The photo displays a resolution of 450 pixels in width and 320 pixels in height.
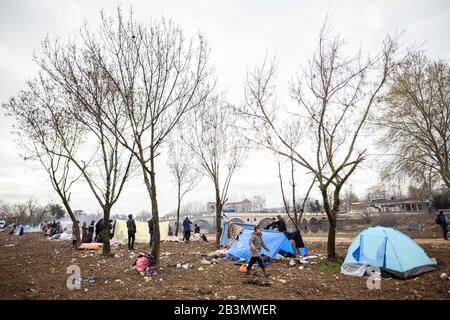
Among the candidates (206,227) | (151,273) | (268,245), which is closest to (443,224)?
(268,245)

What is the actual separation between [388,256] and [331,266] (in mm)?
2042

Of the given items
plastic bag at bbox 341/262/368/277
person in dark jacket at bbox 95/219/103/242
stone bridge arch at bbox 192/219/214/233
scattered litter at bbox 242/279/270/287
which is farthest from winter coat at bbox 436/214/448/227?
stone bridge arch at bbox 192/219/214/233

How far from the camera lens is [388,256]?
8.05 m

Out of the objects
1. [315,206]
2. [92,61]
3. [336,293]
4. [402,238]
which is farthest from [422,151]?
[315,206]

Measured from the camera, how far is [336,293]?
21.0 feet

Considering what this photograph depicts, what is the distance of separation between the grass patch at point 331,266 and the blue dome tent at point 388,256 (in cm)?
51

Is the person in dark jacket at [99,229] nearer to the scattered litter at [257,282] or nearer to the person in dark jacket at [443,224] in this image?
the scattered litter at [257,282]

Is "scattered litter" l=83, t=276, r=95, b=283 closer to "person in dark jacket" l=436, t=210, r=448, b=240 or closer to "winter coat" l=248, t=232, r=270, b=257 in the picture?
"winter coat" l=248, t=232, r=270, b=257

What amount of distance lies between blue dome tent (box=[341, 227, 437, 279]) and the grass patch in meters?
0.51

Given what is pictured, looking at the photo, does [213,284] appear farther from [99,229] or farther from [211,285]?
[99,229]

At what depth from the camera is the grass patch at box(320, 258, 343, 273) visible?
9.03 m

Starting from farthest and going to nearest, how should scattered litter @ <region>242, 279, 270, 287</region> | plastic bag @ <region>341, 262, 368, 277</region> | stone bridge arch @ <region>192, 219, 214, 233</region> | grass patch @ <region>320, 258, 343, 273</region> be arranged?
1. stone bridge arch @ <region>192, 219, 214, 233</region>
2. grass patch @ <region>320, 258, 343, 273</region>
3. plastic bag @ <region>341, 262, 368, 277</region>
4. scattered litter @ <region>242, 279, 270, 287</region>

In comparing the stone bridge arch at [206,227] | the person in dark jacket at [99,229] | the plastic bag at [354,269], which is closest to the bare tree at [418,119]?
the plastic bag at [354,269]

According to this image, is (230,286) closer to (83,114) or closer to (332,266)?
(332,266)
